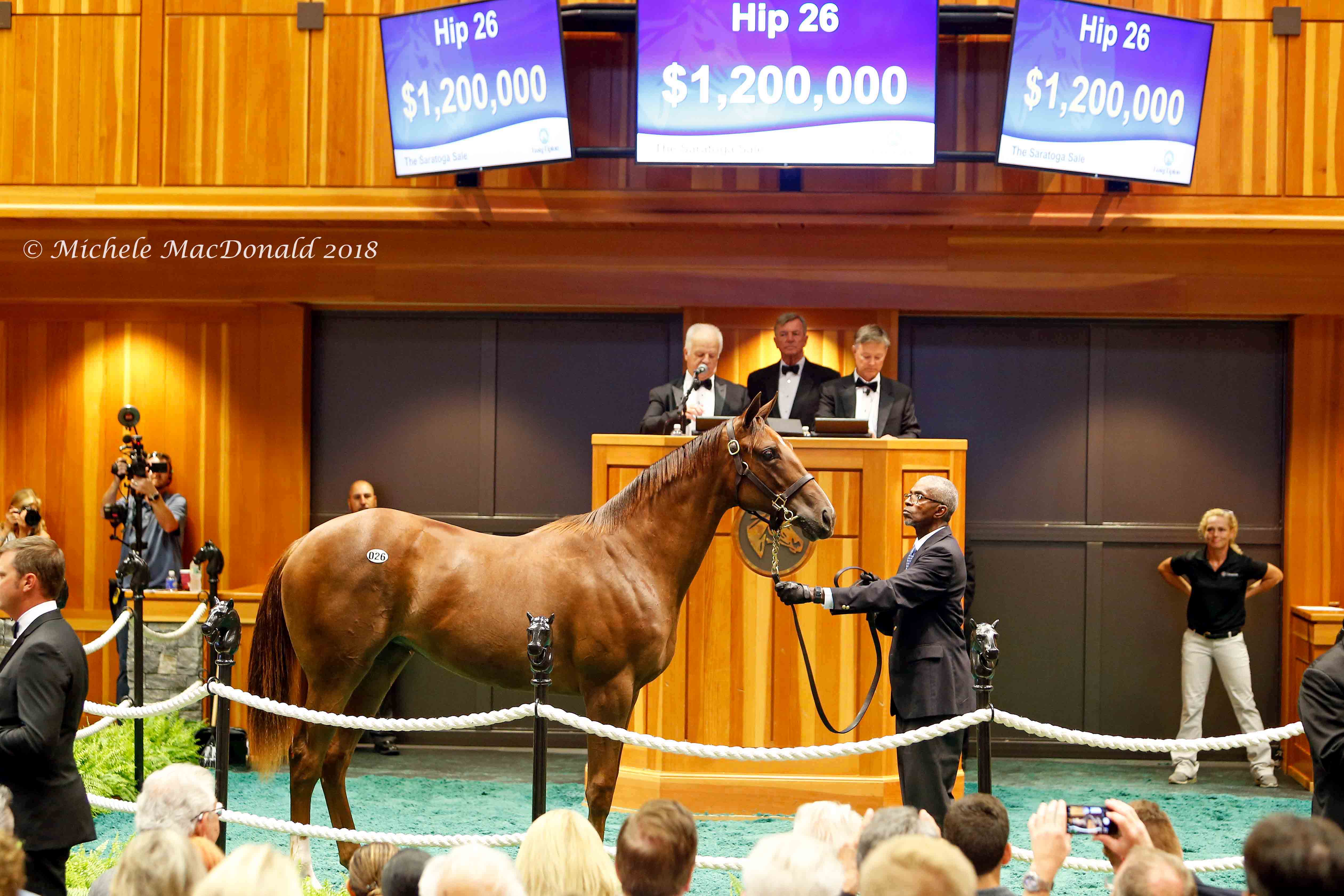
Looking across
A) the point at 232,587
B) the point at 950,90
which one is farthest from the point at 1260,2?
the point at 232,587

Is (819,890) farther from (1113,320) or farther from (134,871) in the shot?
(1113,320)

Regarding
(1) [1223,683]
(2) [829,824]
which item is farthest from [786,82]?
(2) [829,824]

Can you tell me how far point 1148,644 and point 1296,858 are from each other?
22.7ft

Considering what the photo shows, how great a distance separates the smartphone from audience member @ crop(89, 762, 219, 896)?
2030 millimetres

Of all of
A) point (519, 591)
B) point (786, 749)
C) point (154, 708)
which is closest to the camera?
point (786, 749)

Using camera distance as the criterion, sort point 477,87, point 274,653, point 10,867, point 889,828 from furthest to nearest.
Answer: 1. point 477,87
2. point 274,653
3. point 889,828
4. point 10,867

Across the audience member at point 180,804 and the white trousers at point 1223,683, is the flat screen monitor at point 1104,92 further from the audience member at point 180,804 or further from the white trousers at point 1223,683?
the audience member at point 180,804

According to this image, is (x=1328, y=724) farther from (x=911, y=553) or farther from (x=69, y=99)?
(x=69, y=99)

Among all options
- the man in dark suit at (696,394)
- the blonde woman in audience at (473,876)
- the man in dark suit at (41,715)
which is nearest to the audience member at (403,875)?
the blonde woman in audience at (473,876)

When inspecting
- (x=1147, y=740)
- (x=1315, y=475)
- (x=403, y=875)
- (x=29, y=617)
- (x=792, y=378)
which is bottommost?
(x=1147, y=740)

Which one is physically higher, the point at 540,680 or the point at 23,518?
the point at 23,518

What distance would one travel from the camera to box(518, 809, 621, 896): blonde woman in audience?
2.64 meters

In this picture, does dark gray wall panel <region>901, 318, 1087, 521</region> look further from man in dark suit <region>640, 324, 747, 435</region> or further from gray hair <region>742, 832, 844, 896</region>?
gray hair <region>742, 832, 844, 896</region>

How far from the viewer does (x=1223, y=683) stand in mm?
8289
